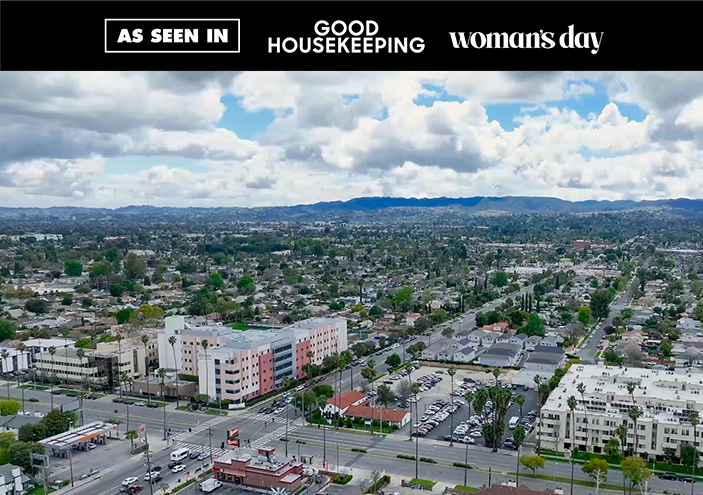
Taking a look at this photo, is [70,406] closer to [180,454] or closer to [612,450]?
[180,454]

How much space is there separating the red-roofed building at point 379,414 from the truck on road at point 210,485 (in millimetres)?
7022

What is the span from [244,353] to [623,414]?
15.5 m

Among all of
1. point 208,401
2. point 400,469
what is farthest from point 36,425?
point 400,469

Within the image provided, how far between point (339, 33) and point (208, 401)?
2496 centimetres

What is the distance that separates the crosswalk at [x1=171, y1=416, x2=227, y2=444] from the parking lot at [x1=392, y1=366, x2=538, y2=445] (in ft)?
24.1

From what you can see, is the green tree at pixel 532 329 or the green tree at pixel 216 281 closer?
the green tree at pixel 532 329

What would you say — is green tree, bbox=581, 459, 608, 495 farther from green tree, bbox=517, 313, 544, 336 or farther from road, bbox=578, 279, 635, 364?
green tree, bbox=517, 313, 544, 336

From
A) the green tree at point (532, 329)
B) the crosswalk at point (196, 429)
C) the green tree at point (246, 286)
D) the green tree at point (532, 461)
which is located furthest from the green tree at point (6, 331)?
the green tree at point (532, 461)

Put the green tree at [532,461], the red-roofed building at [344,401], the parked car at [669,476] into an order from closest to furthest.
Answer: the green tree at [532,461] → the parked car at [669,476] → the red-roofed building at [344,401]

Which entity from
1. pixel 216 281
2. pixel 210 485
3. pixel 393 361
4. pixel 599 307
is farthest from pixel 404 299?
pixel 210 485

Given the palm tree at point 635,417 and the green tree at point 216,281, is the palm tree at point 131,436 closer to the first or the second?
the palm tree at point 635,417

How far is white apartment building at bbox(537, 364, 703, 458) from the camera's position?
20.7 meters

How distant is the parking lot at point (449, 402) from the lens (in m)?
23.3

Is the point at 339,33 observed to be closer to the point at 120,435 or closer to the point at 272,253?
the point at 120,435
